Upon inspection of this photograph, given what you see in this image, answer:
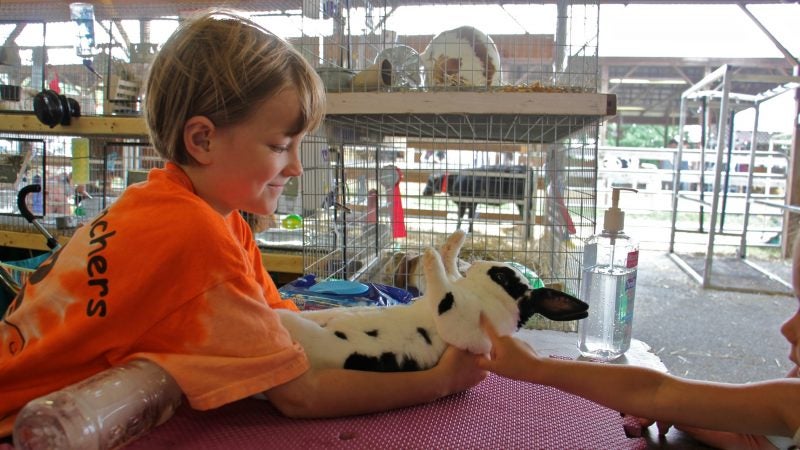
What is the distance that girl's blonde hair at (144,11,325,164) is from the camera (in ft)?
1.96

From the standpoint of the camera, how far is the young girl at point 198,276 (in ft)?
1.77

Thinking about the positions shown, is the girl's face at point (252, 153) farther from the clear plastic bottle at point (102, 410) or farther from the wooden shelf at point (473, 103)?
the wooden shelf at point (473, 103)

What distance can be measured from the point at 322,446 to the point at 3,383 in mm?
323

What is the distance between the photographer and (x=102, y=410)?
447 mm

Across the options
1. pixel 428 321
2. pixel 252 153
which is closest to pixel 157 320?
pixel 252 153

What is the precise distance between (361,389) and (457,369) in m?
0.12

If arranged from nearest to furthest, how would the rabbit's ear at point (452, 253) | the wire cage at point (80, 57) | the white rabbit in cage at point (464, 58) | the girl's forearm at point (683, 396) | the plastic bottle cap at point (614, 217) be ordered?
1. the girl's forearm at point (683, 396)
2. the rabbit's ear at point (452, 253)
3. the plastic bottle cap at point (614, 217)
4. the white rabbit in cage at point (464, 58)
5. the wire cage at point (80, 57)

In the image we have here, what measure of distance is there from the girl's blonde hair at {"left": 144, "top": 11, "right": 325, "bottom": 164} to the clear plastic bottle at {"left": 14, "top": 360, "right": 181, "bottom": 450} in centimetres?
25

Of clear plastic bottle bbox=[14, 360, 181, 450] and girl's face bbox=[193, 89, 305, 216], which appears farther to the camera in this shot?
girl's face bbox=[193, 89, 305, 216]

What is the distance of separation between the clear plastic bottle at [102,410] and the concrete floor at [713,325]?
198 cm

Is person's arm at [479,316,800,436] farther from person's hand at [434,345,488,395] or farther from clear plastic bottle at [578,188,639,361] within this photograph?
clear plastic bottle at [578,188,639,361]

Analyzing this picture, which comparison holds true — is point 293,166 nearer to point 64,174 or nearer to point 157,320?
point 157,320

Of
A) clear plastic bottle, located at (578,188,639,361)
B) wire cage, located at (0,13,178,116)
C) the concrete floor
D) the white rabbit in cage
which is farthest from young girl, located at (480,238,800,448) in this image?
wire cage, located at (0,13,178,116)

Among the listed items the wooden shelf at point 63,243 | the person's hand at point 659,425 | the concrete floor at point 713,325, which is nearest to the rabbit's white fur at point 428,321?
the person's hand at point 659,425
